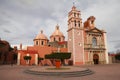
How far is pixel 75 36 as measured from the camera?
3603 cm

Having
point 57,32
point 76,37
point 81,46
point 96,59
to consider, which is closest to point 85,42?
point 81,46

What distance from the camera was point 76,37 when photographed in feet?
118

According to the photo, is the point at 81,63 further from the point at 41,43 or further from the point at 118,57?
the point at 41,43

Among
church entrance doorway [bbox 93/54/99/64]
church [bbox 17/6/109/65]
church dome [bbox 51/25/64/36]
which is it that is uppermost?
church dome [bbox 51/25/64/36]

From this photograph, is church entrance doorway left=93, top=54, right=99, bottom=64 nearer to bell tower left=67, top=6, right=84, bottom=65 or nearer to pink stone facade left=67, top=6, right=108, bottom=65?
pink stone facade left=67, top=6, right=108, bottom=65

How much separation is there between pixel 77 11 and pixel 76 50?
43.2ft

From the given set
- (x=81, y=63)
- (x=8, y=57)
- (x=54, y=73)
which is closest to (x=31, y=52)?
(x=8, y=57)

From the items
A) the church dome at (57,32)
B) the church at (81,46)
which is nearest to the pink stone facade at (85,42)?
the church at (81,46)

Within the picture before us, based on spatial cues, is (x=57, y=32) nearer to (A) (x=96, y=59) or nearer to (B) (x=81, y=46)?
(B) (x=81, y=46)

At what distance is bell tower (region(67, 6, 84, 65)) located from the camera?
3481cm

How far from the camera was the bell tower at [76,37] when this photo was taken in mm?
34812

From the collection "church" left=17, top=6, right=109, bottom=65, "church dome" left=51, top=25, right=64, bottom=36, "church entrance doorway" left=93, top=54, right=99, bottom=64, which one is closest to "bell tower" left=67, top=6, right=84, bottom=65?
"church" left=17, top=6, right=109, bottom=65

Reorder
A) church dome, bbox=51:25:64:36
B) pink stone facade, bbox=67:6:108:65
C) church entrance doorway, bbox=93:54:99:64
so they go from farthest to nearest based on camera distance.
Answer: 1. church dome, bbox=51:25:64:36
2. church entrance doorway, bbox=93:54:99:64
3. pink stone facade, bbox=67:6:108:65

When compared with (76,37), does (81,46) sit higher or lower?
lower
